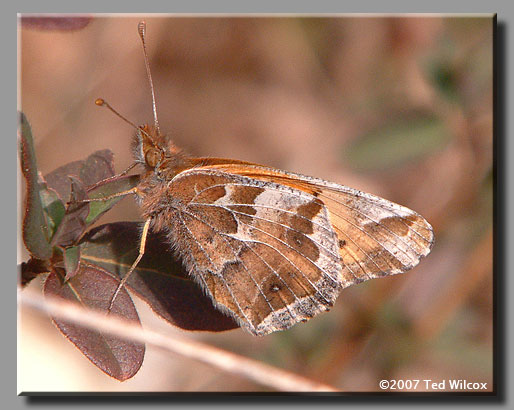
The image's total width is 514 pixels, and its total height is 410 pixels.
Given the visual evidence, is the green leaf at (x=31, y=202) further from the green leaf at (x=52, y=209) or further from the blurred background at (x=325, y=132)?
the blurred background at (x=325, y=132)

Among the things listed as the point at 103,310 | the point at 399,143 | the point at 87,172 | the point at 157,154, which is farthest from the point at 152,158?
the point at 399,143

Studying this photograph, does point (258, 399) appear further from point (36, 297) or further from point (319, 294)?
point (36, 297)

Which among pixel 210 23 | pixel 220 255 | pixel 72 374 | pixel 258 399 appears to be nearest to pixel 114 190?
pixel 220 255

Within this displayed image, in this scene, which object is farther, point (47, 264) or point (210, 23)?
point (210, 23)

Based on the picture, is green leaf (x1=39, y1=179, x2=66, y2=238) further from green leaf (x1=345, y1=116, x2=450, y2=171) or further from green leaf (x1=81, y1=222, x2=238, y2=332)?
green leaf (x1=345, y1=116, x2=450, y2=171)

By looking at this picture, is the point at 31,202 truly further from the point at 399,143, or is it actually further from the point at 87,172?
the point at 399,143

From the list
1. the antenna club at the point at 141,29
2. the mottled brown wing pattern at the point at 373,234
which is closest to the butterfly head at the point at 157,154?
the mottled brown wing pattern at the point at 373,234

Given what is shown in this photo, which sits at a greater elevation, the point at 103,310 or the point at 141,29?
the point at 141,29
